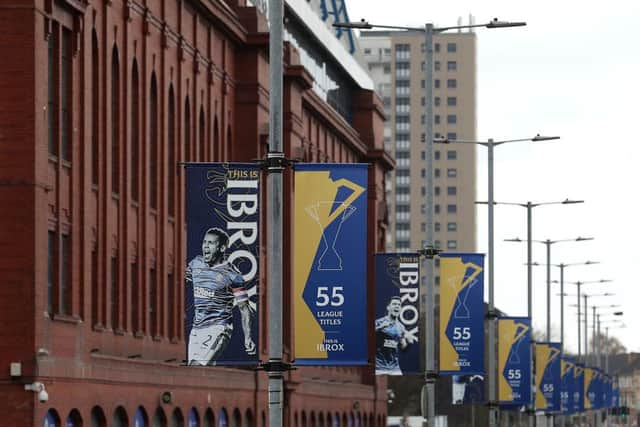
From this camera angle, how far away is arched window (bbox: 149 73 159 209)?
58094 mm

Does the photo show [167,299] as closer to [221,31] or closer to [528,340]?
[221,31]

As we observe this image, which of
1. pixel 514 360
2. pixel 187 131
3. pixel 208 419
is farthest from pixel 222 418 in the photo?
pixel 514 360

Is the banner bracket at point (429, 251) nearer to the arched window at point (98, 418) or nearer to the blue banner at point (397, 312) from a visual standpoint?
the blue banner at point (397, 312)

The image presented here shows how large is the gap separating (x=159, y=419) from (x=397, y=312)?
746cm

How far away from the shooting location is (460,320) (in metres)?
54.2

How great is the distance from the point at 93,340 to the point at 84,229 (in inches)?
107

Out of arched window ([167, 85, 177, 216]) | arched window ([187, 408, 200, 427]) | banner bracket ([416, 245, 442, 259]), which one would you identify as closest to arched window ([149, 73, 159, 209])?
arched window ([167, 85, 177, 216])

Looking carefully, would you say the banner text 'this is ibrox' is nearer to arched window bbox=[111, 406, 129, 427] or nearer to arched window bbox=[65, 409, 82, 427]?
arched window bbox=[65, 409, 82, 427]

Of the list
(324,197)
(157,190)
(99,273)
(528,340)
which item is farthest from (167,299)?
(324,197)

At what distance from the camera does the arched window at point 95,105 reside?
165 ft

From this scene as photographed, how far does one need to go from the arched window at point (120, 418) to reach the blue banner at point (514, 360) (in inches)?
787

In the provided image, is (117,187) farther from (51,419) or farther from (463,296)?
(51,419)

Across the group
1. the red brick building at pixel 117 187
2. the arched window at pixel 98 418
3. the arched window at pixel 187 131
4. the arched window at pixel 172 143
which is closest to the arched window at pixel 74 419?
the red brick building at pixel 117 187

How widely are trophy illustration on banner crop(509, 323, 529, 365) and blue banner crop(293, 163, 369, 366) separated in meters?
38.1
